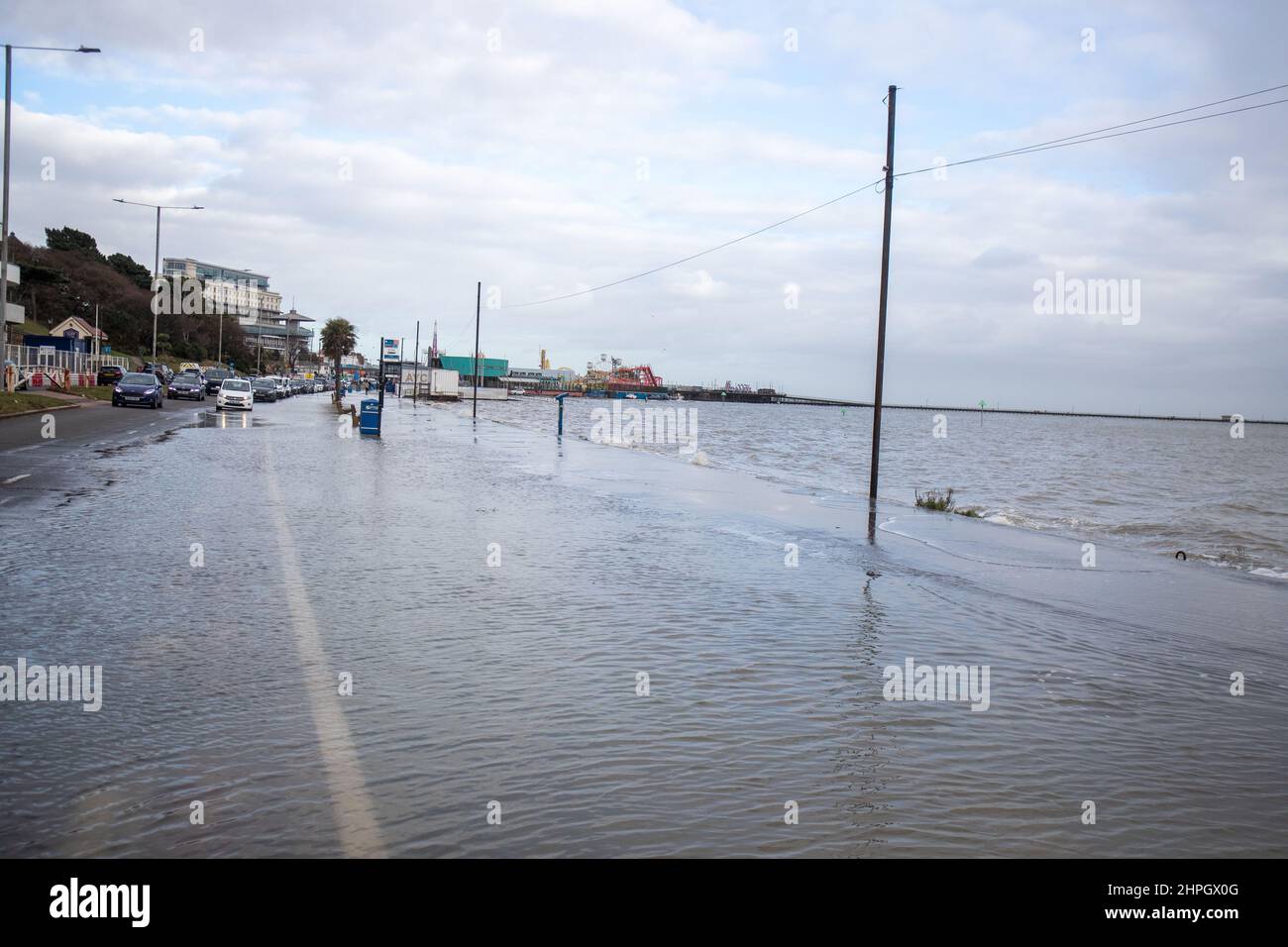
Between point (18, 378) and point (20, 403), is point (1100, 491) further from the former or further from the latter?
point (18, 378)

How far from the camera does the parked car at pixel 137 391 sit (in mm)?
46969

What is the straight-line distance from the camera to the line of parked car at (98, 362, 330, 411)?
4725 centimetres

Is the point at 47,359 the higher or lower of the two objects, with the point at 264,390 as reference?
higher

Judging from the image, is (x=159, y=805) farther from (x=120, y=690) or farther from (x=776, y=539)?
(x=776, y=539)

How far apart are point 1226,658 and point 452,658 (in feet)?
23.4

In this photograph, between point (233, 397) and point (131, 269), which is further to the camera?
point (131, 269)

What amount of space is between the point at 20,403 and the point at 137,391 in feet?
33.3

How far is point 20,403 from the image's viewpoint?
1455 inches

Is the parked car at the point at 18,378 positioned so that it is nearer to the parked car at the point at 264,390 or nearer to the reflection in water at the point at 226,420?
the reflection in water at the point at 226,420

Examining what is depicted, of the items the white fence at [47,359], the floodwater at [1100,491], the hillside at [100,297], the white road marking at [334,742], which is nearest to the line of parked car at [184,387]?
the white fence at [47,359]

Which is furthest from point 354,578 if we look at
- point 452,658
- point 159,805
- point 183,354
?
point 183,354

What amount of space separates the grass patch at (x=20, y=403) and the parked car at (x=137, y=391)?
499 centimetres

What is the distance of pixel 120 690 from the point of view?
20.7 ft

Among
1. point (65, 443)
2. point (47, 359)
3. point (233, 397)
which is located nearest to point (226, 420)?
point (233, 397)
